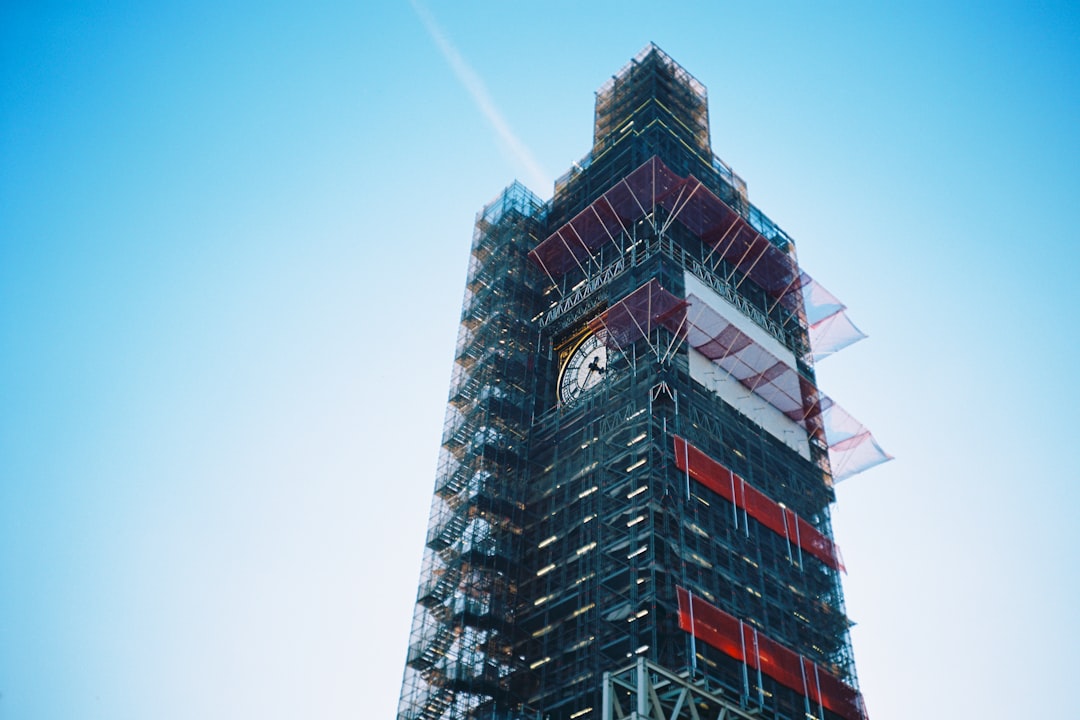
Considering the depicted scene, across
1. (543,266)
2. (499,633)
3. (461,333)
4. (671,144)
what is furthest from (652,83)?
(499,633)

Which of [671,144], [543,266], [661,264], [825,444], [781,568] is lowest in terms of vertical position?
[781,568]

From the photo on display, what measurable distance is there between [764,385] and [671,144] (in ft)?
76.8

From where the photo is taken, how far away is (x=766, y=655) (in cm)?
5512

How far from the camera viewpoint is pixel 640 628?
53.3 m

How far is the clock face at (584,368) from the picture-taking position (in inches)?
2788

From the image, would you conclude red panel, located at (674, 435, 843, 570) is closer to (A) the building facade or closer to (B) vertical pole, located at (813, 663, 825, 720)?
(A) the building facade

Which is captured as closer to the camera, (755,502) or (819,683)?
(819,683)

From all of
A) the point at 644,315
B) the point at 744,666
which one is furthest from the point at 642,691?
the point at 644,315

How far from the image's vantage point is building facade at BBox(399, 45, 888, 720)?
5481 cm

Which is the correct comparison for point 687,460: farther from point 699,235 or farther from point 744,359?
point 699,235

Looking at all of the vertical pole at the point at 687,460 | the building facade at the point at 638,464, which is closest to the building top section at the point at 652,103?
the building facade at the point at 638,464

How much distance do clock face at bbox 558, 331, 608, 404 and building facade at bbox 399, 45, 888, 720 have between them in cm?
19

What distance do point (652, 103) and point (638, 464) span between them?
3890 centimetres

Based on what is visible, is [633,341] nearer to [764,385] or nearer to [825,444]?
[764,385]
